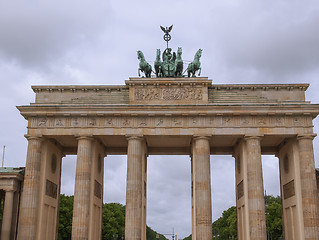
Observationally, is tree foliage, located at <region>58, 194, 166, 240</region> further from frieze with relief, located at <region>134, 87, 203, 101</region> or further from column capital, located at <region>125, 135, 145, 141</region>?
frieze with relief, located at <region>134, 87, 203, 101</region>

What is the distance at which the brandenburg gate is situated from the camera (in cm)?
3778

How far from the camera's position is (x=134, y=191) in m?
38.2

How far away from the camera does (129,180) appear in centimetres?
3853

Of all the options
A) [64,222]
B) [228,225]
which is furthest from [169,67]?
[228,225]

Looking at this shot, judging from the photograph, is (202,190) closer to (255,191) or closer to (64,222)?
(255,191)

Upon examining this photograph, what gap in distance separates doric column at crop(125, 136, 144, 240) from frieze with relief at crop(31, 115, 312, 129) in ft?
5.96

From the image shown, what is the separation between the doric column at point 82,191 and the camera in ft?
123

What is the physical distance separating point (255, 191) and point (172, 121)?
32.8 feet

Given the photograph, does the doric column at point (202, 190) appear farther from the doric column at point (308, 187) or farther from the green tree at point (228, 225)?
the green tree at point (228, 225)

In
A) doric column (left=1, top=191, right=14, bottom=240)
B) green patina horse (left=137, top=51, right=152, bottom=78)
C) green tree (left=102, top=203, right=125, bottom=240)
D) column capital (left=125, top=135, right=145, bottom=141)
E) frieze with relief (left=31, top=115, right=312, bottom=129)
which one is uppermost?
green patina horse (left=137, top=51, right=152, bottom=78)

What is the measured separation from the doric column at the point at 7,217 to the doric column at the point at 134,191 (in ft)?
38.6

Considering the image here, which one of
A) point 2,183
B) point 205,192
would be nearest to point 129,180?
point 205,192

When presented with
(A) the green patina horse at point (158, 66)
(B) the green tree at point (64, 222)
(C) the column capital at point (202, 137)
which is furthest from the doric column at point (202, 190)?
(B) the green tree at point (64, 222)

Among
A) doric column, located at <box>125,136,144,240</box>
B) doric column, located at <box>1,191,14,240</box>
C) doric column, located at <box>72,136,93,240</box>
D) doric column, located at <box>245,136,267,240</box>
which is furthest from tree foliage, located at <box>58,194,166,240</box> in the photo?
doric column, located at <box>245,136,267,240</box>
